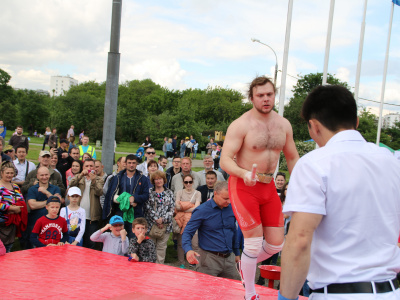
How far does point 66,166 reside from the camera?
946 centimetres

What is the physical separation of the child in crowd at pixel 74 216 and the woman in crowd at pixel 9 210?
Result: 712 millimetres

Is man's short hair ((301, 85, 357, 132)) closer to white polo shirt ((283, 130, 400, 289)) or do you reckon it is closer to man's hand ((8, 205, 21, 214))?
white polo shirt ((283, 130, 400, 289))

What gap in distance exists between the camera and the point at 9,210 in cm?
622

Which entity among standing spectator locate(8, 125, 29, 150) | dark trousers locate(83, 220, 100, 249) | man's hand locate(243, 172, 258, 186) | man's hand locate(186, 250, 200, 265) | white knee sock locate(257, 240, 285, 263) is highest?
man's hand locate(243, 172, 258, 186)

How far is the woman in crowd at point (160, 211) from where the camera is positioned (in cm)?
730

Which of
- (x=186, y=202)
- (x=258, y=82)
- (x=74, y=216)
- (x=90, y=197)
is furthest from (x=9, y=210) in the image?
(x=258, y=82)

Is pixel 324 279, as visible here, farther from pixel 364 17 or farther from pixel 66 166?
pixel 364 17

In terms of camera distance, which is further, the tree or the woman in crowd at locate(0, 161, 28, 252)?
the tree

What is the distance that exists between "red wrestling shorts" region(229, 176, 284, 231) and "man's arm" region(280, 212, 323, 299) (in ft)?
5.78

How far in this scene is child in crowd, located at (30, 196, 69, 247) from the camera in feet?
20.6

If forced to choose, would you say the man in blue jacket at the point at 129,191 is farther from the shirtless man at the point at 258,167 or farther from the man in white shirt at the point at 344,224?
the man in white shirt at the point at 344,224

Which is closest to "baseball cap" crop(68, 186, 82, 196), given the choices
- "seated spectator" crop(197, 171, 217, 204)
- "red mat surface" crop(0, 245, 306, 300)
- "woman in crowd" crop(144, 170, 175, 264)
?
"woman in crowd" crop(144, 170, 175, 264)

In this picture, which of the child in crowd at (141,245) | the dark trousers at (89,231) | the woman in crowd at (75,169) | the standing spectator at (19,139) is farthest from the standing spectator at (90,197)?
the standing spectator at (19,139)

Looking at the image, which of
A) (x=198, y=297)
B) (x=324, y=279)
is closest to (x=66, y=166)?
(x=198, y=297)
